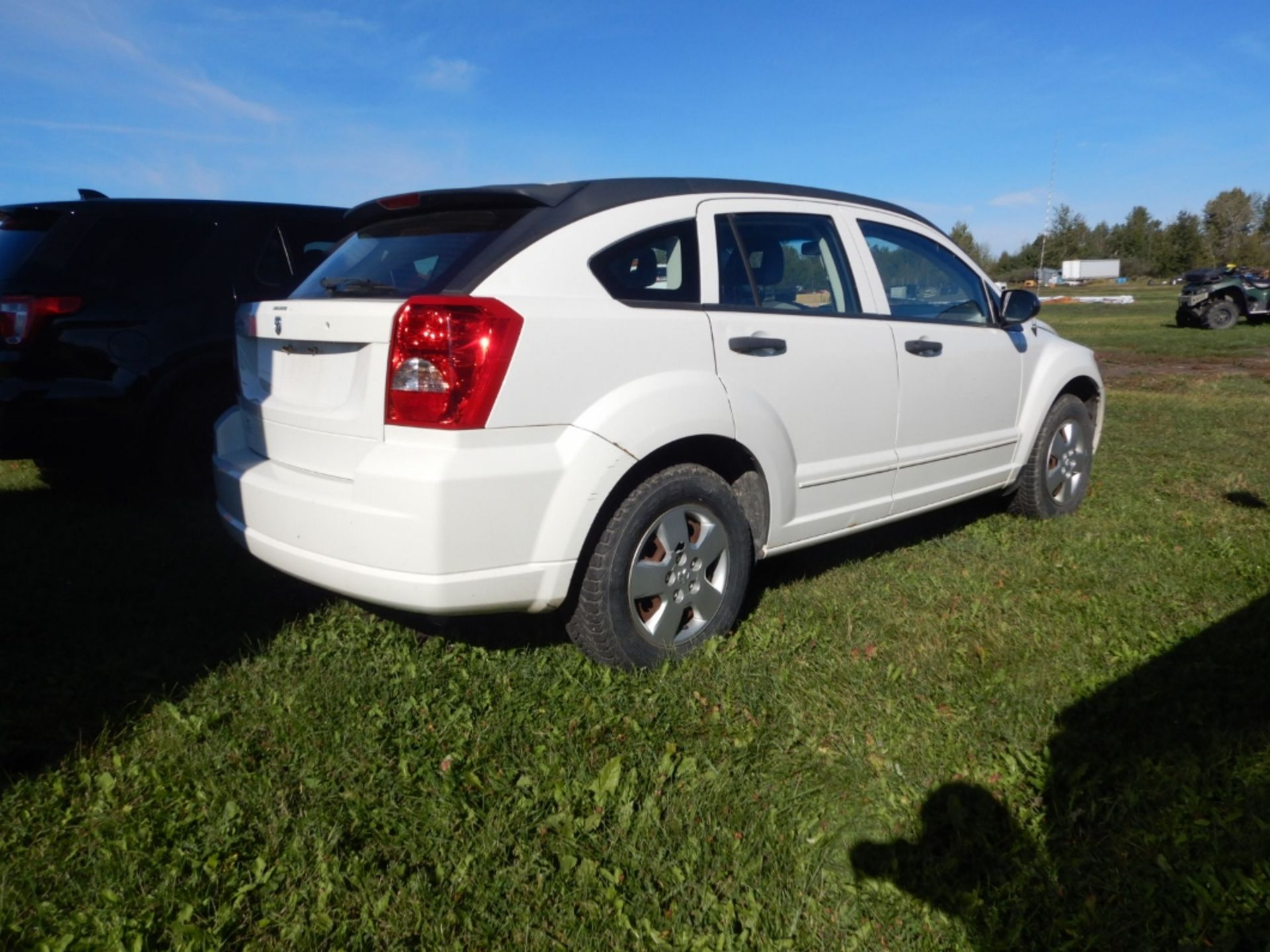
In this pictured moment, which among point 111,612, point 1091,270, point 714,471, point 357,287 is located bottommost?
point 111,612

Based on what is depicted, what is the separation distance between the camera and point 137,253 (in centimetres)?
518

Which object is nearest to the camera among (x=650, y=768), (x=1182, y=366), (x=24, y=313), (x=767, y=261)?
(x=650, y=768)

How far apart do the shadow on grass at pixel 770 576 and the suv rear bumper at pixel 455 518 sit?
1.22ft

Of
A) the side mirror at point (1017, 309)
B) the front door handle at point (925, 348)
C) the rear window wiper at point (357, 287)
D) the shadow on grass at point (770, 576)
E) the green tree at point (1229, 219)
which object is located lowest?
the shadow on grass at point (770, 576)

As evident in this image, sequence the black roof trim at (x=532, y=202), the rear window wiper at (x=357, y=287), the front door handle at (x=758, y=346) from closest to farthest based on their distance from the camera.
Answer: the black roof trim at (x=532, y=202)
the rear window wiper at (x=357, y=287)
the front door handle at (x=758, y=346)

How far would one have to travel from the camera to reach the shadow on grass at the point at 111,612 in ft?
10.0

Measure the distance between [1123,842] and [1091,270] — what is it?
90.9m

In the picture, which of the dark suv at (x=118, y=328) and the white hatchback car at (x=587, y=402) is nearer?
the white hatchback car at (x=587, y=402)

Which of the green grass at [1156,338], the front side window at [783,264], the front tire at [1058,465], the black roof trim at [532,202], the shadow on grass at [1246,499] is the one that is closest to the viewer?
the black roof trim at [532,202]

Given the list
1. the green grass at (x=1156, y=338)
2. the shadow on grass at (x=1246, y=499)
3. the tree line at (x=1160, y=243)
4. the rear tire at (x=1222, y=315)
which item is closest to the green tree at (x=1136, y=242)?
the tree line at (x=1160, y=243)

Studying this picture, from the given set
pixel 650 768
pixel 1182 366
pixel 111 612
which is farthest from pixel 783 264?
pixel 1182 366

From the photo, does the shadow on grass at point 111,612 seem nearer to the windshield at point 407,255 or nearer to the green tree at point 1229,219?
the windshield at point 407,255

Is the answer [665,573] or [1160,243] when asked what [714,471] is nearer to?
[665,573]

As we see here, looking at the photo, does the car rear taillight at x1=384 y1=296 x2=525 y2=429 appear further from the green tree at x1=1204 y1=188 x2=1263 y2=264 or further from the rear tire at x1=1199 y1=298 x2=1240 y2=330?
the green tree at x1=1204 y1=188 x2=1263 y2=264
